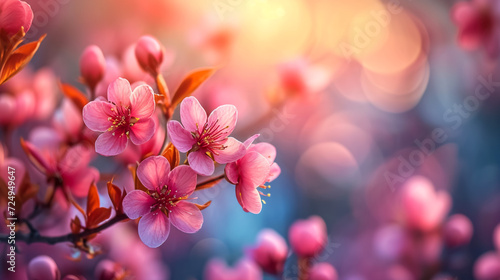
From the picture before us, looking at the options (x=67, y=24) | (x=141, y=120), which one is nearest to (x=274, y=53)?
(x=67, y=24)

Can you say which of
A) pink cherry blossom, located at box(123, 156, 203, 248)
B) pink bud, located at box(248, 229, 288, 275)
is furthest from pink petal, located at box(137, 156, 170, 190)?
pink bud, located at box(248, 229, 288, 275)

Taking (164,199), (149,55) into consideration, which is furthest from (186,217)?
(149,55)

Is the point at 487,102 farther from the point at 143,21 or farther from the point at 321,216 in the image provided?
the point at 143,21

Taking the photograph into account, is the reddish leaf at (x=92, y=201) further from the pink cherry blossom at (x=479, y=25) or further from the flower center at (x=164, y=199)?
the pink cherry blossom at (x=479, y=25)

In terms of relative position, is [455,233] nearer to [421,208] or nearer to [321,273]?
[421,208]

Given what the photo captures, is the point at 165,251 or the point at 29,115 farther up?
the point at 29,115

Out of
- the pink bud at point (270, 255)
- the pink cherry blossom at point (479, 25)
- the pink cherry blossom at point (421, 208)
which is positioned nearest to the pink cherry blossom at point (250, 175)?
the pink bud at point (270, 255)
